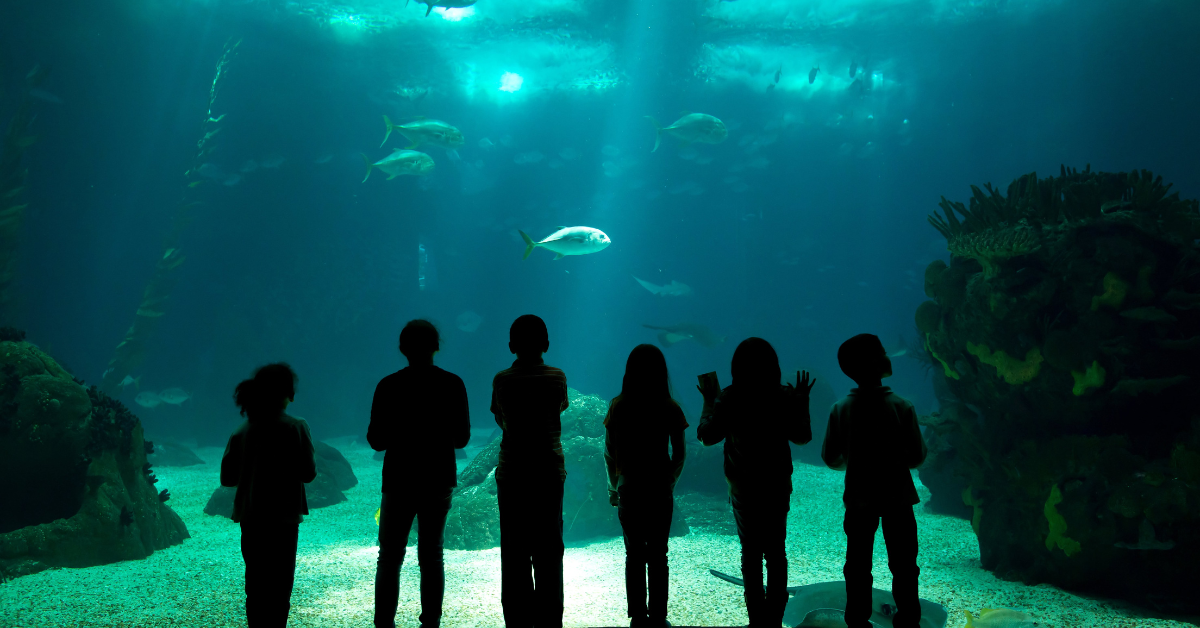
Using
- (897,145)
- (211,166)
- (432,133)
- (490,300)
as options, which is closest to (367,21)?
(211,166)

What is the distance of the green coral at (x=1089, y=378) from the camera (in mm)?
4543

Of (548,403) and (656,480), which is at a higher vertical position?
(548,403)

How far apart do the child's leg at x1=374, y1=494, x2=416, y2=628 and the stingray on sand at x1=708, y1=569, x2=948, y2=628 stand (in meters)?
1.92

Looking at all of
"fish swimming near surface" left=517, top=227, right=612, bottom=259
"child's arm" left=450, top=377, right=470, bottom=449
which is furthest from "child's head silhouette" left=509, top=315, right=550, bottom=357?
"fish swimming near surface" left=517, top=227, right=612, bottom=259

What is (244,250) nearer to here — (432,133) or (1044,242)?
(432,133)

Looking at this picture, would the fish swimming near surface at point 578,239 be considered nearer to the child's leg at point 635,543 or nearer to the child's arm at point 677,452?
the child's arm at point 677,452

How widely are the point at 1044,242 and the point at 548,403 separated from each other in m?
5.16

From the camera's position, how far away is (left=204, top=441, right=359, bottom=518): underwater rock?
7.70m

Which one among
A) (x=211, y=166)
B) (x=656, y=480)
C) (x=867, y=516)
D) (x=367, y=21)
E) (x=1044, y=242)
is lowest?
(x=867, y=516)

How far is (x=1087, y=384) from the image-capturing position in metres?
4.59

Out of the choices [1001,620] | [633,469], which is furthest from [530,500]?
[1001,620]

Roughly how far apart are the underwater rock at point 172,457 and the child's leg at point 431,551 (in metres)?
13.1

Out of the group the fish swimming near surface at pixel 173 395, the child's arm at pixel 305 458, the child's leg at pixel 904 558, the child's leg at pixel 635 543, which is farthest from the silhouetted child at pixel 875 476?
the fish swimming near surface at pixel 173 395

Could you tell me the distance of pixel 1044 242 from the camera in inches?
193
